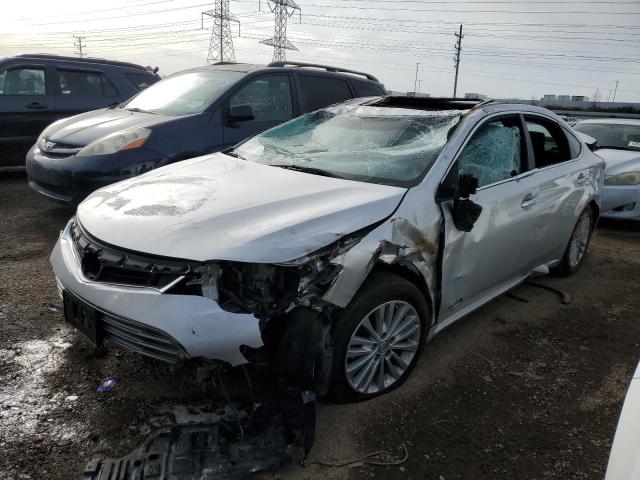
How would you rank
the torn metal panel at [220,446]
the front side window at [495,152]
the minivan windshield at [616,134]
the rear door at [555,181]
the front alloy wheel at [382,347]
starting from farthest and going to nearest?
the minivan windshield at [616,134] < the rear door at [555,181] < the front side window at [495,152] < the front alloy wheel at [382,347] < the torn metal panel at [220,446]

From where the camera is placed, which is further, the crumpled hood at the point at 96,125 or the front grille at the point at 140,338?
the crumpled hood at the point at 96,125

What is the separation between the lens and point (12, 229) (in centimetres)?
529

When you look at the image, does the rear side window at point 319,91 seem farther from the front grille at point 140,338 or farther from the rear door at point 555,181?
the front grille at point 140,338

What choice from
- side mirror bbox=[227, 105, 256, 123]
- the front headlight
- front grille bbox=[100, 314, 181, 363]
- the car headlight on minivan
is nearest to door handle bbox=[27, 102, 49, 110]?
the car headlight on minivan

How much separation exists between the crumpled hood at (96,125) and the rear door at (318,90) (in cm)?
167

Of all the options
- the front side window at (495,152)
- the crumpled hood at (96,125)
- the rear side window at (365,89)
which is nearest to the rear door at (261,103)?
the crumpled hood at (96,125)

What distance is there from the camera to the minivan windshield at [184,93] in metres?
5.44

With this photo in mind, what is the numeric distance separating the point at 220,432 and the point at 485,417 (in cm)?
139

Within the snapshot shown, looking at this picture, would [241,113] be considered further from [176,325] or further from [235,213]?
[176,325]

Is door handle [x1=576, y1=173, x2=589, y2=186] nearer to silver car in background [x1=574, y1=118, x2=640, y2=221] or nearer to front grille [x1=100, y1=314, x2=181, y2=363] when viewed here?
Answer: silver car in background [x1=574, y1=118, x2=640, y2=221]

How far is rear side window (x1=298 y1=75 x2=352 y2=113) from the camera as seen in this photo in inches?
240

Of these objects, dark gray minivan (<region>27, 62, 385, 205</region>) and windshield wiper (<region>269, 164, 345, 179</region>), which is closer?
windshield wiper (<region>269, 164, 345, 179</region>)

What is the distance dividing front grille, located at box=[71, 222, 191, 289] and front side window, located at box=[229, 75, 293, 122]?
3289 mm

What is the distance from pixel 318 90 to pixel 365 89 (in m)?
0.92
